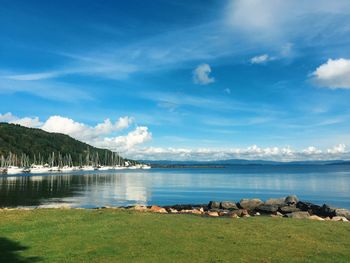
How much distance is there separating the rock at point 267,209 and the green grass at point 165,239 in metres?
17.9

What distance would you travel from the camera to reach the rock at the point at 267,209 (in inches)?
1871

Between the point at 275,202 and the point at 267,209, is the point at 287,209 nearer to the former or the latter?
the point at 267,209

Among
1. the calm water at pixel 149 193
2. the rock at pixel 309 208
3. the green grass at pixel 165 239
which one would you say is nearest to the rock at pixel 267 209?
the rock at pixel 309 208

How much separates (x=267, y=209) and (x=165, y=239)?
94.5 feet

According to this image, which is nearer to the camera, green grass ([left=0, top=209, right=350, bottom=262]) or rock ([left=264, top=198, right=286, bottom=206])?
green grass ([left=0, top=209, right=350, bottom=262])

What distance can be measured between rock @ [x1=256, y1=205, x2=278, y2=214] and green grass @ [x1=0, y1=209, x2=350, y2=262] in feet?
58.6

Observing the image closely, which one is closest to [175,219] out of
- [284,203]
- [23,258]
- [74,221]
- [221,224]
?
[221,224]

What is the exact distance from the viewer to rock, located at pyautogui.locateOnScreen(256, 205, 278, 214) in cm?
4753

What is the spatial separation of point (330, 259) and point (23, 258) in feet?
48.4

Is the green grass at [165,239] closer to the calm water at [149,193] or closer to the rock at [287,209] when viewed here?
the rock at [287,209]

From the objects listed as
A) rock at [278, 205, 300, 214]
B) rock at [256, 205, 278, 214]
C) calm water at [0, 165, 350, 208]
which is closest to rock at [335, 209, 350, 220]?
rock at [278, 205, 300, 214]

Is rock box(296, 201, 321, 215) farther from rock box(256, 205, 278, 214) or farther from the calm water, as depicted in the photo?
the calm water

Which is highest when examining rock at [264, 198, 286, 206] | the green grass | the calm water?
the green grass

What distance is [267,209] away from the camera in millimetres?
48062
